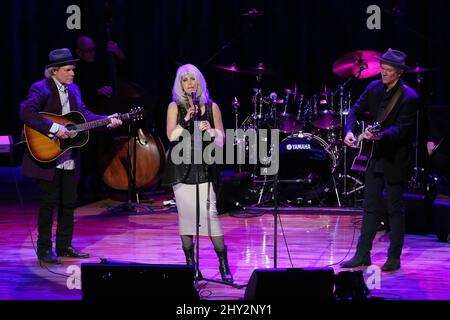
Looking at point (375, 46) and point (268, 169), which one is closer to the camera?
point (268, 169)

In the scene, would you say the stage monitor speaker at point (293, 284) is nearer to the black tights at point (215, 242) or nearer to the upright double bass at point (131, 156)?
the black tights at point (215, 242)

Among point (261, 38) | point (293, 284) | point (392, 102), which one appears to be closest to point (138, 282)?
point (293, 284)

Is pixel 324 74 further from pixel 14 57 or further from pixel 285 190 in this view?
pixel 14 57

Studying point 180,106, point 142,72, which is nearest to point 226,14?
point 142,72

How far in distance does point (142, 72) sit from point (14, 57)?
2475 mm

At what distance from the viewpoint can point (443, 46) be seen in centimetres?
1015

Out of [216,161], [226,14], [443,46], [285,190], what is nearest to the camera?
[216,161]

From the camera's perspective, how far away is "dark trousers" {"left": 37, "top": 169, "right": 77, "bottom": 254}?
6.30m

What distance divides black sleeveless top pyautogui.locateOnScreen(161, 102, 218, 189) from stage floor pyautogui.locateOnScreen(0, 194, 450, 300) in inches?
31.7

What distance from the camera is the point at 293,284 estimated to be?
425 cm

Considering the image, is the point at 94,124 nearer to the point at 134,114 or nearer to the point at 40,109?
the point at 134,114

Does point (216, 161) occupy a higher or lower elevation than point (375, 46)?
lower

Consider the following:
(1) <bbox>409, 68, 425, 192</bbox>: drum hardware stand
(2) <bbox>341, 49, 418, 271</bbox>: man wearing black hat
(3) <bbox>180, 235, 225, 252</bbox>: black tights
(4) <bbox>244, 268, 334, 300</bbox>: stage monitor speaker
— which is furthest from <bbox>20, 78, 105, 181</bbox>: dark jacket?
(1) <bbox>409, 68, 425, 192</bbox>: drum hardware stand

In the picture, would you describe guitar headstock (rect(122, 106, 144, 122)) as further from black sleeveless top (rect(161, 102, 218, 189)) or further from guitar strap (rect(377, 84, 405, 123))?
guitar strap (rect(377, 84, 405, 123))
